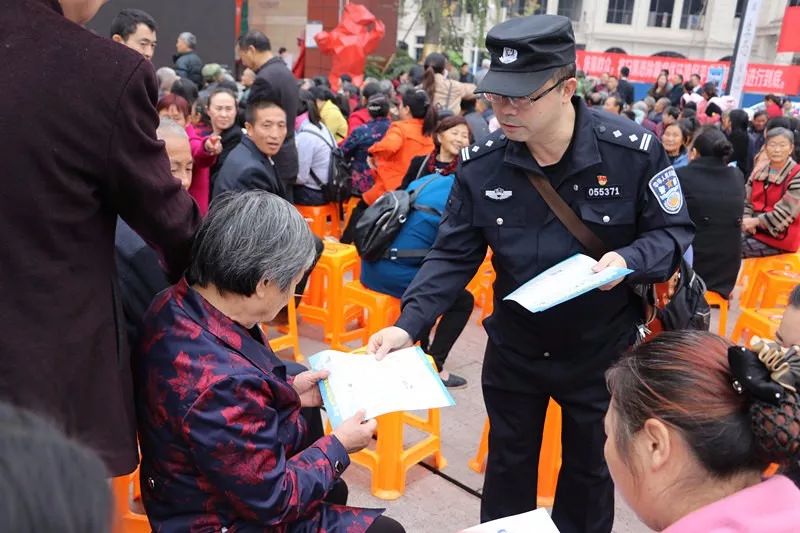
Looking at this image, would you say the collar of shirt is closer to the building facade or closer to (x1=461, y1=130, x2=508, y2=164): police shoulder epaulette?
(x1=461, y1=130, x2=508, y2=164): police shoulder epaulette

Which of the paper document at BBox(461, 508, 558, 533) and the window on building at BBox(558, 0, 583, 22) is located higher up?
the window on building at BBox(558, 0, 583, 22)

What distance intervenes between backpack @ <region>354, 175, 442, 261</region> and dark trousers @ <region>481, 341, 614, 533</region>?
142 cm

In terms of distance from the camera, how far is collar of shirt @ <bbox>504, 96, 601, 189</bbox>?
210 cm

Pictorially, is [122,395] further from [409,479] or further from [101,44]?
[409,479]

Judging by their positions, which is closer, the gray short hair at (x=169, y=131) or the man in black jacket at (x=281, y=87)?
the gray short hair at (x=169, y=131)

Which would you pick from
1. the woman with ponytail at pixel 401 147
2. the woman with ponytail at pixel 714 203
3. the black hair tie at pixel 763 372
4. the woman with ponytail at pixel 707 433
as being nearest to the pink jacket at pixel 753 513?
the woman with ponytail at pixel 707 433

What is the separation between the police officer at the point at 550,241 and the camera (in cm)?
201

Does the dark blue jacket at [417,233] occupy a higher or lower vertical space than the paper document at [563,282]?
lower

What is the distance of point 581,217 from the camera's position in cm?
212

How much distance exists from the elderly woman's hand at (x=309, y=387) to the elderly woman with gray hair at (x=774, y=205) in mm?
4244

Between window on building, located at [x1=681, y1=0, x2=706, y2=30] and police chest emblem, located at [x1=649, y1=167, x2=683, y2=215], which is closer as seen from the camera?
police chest emblem, located at [x1=649, y1=167, x2=683, y2=215]

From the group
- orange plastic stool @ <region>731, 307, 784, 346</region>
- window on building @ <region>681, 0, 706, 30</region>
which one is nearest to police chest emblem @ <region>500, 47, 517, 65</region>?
orange plastic stool @ <region>731, 307, 784, 346</region>

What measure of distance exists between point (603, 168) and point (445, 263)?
1.93 feet

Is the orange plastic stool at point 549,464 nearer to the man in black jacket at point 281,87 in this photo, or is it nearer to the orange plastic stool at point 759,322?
the orange plastic stool at point 759,322
